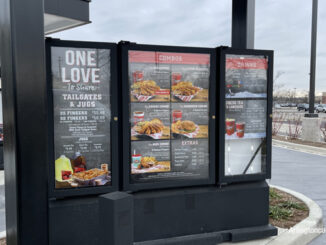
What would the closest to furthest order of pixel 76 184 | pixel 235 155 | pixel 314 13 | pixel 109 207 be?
pixel 109 207, pixel 76 184, pixel 235 155, pixel 314 13

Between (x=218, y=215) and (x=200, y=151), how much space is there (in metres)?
1.02

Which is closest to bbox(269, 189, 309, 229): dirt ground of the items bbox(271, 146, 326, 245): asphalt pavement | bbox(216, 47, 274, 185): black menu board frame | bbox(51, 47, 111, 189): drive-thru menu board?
bbox(271, 146, 326, 245): asphalt pavement

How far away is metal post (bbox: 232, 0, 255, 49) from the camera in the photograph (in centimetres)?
561

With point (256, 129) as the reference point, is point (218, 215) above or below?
below

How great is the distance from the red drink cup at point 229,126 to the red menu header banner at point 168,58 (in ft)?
3.17

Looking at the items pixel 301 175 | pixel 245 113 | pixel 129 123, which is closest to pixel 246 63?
pixel 245 113

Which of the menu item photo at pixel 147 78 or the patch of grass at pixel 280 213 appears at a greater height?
the menu item photo at pixel 147 78

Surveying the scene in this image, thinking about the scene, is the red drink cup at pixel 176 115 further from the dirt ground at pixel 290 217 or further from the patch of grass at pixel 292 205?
the patch of grass at pixel 292 205

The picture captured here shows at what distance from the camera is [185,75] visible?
4.96 metres

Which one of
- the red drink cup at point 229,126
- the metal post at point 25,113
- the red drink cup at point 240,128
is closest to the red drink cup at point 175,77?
the red drink cup at point 229,126

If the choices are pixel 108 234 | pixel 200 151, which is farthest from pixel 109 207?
pixel 200 151

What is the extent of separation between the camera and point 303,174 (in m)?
10.1

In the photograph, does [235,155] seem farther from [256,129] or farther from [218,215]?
[218,215]

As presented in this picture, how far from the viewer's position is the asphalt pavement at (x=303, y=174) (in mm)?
7897
